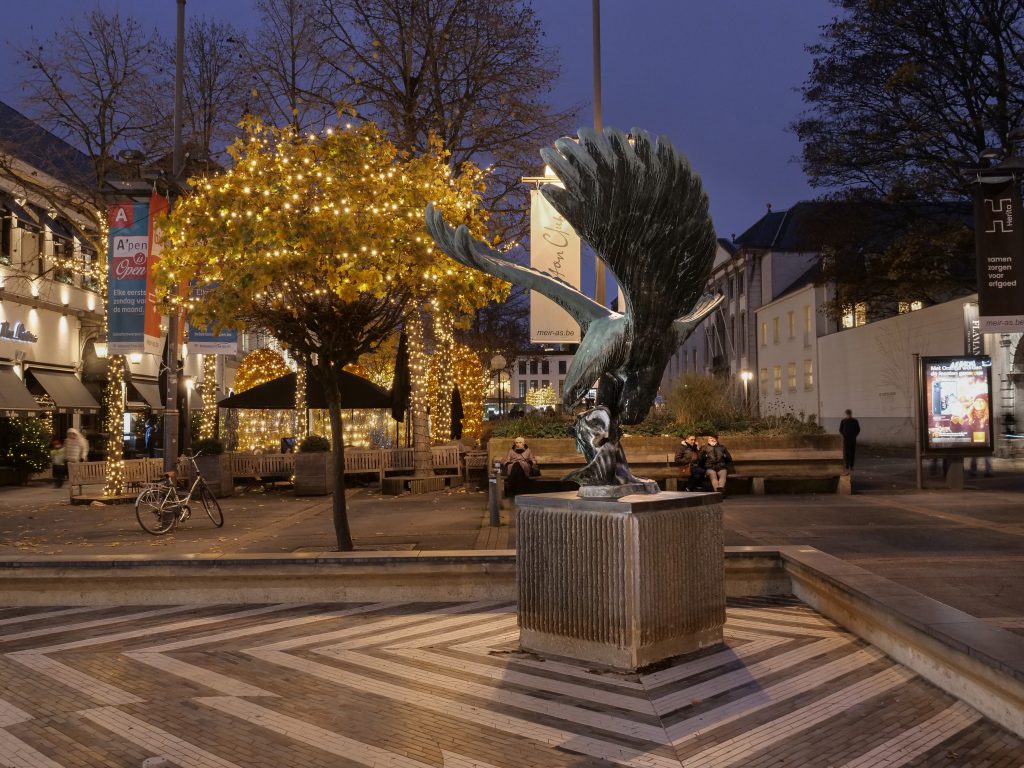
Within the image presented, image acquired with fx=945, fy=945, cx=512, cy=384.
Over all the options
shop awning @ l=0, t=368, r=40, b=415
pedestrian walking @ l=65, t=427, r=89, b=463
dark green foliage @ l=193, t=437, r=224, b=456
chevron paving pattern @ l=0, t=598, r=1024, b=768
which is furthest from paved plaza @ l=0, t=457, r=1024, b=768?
shop awning @ l=0, t=368, r=40, b=415

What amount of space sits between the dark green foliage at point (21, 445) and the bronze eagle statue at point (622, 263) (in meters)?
24.9

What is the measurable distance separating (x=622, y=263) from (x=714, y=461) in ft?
42.3

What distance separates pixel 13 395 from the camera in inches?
1075

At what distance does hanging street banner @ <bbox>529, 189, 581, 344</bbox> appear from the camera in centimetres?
1373

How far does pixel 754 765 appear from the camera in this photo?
4.36 meters

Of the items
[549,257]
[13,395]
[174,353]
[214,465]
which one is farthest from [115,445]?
Answer: [549,257]

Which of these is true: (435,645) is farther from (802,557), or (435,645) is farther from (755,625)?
(802,557)

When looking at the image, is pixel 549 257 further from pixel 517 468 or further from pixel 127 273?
pixel 127 273

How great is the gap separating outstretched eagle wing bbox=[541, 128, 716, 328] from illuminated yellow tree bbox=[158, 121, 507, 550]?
4869 millimetres

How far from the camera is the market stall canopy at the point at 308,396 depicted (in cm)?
2106

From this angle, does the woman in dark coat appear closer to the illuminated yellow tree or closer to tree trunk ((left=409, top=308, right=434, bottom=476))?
tree trunk ((left=409, top=308, right=434, bottom=476))

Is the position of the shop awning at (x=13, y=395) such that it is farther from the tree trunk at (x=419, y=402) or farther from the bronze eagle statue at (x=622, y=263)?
the bronze eagle statue at (x=622, y=263)

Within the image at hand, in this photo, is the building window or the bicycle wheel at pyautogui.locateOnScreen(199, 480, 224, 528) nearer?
the bicycle wheel at pyautogui.locateOnScreen(199, 480, 224, 528)

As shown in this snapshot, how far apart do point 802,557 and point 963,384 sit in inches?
551
